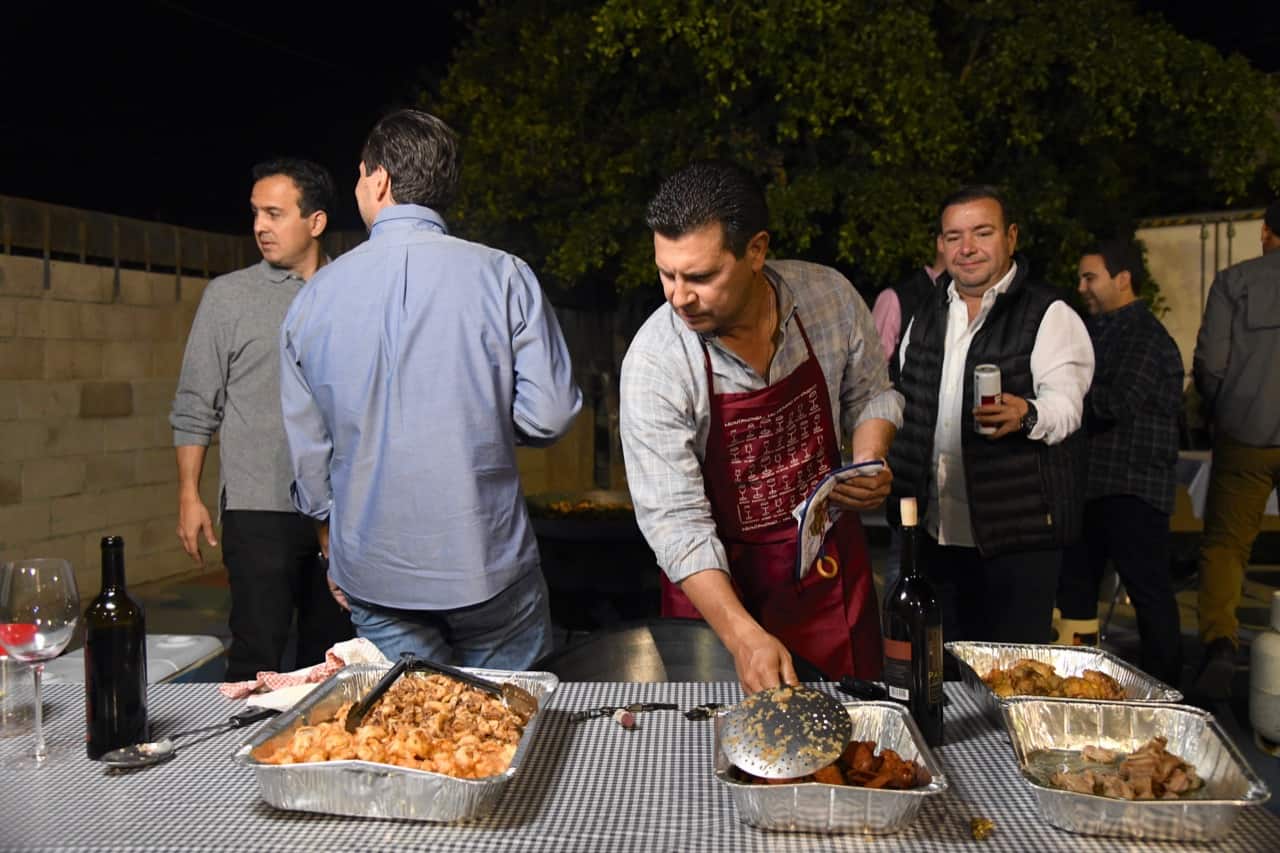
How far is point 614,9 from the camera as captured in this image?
22.0 ft

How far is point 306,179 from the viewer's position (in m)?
3.39

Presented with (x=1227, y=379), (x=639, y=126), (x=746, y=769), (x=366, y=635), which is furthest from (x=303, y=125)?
(x=746, y=769)

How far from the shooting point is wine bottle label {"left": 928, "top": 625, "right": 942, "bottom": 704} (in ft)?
5.65

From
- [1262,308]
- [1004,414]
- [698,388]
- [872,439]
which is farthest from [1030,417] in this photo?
[1262,308]

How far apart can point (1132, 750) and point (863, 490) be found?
2.43 ft

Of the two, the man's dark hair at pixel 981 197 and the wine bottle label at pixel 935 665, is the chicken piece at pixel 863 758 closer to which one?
the wine bottle label at pixel 935 665

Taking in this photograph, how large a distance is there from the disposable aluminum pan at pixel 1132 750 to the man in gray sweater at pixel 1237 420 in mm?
3214

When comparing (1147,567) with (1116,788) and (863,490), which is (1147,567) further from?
(1116,788)

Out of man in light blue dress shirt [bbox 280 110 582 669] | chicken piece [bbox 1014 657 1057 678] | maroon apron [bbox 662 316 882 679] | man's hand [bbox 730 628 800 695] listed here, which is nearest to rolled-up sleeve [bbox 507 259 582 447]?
man in light blue dress shirt [bbox 280 110 582 669]

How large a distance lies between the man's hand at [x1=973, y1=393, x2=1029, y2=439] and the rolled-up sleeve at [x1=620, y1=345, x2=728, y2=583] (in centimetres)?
103

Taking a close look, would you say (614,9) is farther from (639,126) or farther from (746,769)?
(746,769)

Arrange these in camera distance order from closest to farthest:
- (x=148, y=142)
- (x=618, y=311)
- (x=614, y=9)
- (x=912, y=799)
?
1. (x=912, y=799)
2. (x=614, y=9)
3. (x=148, y=142)
4. (x=618, y=311)

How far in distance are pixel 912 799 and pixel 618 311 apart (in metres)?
8.50

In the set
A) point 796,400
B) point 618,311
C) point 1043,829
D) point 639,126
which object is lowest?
point 1043,829
